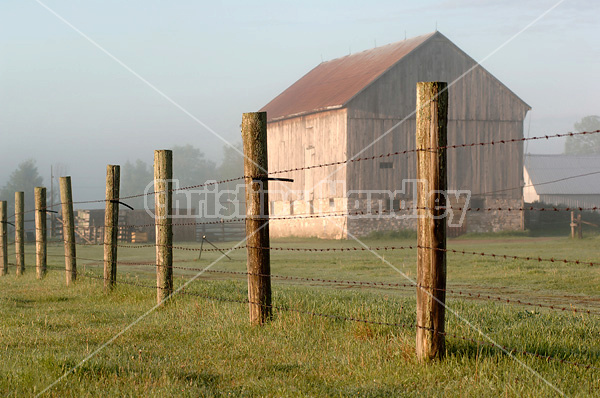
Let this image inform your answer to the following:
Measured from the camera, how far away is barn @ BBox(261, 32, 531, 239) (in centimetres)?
3612

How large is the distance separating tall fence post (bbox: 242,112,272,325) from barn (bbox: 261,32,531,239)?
86.3ft

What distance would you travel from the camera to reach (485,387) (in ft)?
18.3

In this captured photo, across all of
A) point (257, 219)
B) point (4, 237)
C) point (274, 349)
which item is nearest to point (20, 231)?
point (4, 237)

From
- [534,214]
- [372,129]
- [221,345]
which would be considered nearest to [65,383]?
[221,345]

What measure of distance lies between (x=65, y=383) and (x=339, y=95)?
32.6 meters

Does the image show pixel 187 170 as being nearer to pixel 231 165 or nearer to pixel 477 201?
pixel 231 165

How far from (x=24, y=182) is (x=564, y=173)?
217 feet

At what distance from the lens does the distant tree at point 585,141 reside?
13200 cm

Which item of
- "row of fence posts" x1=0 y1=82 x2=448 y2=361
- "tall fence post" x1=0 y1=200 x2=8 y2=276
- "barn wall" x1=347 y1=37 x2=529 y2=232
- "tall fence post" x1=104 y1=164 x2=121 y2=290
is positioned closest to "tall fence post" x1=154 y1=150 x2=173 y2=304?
"row of fence posts" x1=0 y1=82 x2=448 y2=361

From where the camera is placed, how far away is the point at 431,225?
6.35 metres

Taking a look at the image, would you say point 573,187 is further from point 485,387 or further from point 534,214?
point 485,387

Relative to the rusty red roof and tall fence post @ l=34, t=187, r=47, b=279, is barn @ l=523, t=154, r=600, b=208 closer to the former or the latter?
the rusty red roof

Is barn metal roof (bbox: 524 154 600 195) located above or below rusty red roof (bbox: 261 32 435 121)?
below

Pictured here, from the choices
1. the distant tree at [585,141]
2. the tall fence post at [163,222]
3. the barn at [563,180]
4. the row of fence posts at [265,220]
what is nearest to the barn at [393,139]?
the barn at [563,180]
